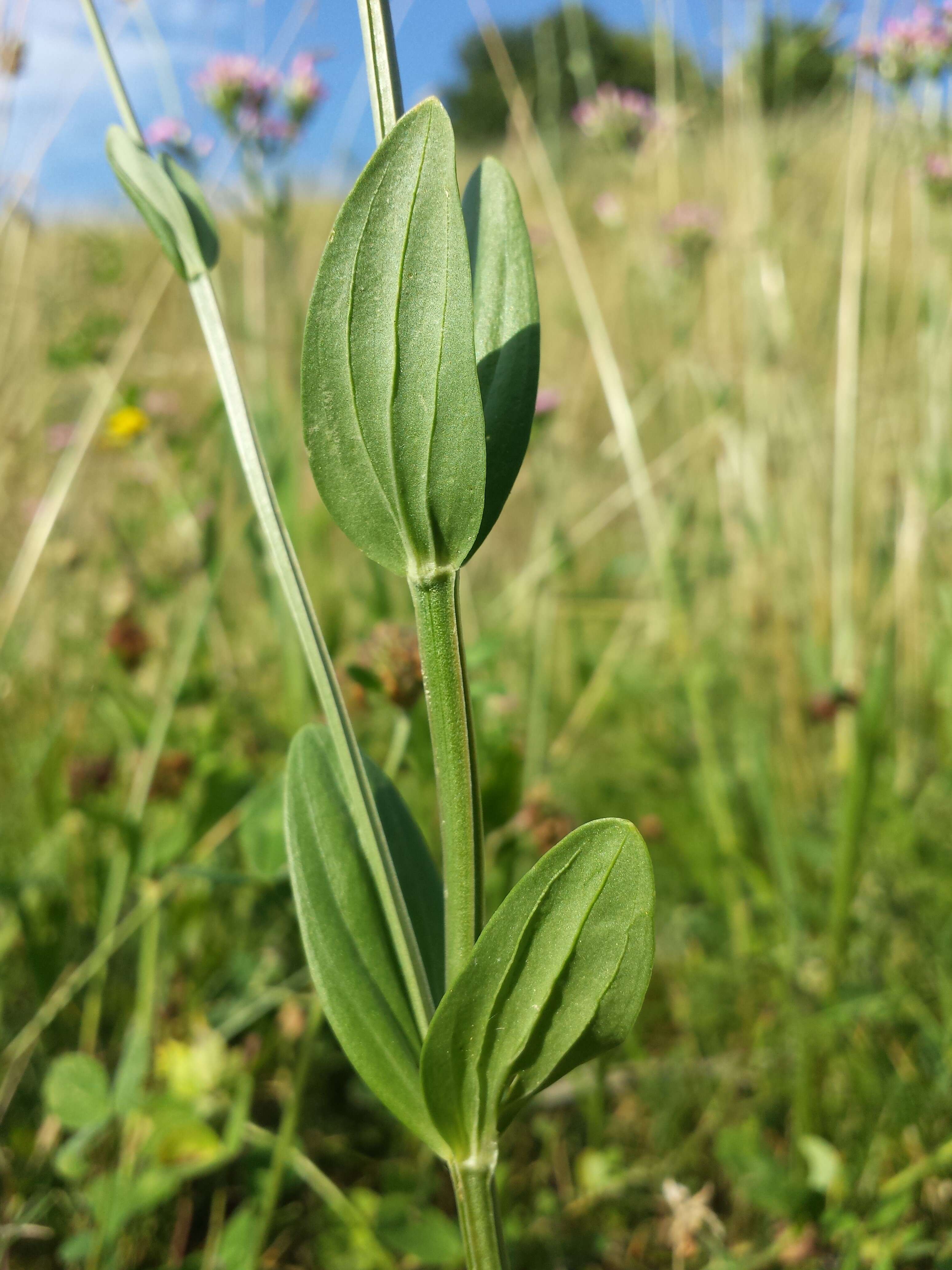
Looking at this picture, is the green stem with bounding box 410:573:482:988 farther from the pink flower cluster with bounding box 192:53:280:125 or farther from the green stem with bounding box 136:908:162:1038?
the pink flower cluster with bounding box 192:53:280:125

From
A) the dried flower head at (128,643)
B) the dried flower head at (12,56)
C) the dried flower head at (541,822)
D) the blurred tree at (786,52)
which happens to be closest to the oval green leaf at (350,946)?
the dried flower head at (541,822)

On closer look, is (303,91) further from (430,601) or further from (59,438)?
(430,601)

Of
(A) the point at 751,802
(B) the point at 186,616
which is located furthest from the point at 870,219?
(B) the point at 186,616

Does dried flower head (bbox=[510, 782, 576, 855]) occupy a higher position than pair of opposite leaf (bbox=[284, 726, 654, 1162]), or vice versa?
pair of opposite leaf (bbox=[284, 726, 654, 1162])

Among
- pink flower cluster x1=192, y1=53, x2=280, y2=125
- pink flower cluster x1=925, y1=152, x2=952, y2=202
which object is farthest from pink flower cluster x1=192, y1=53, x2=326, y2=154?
pink flower cluster x1=925, y1=152, x2=952, y2=202

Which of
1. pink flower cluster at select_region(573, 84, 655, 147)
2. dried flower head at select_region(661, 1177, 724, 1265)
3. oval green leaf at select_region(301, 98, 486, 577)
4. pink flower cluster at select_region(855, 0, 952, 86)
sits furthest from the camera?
pink flower cluster at select_region(573, 84, 655, 147)

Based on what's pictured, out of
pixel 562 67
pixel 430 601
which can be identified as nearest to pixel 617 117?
pixel 430 601

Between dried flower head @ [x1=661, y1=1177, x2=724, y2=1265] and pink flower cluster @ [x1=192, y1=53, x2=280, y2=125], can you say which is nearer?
dried flower head @ [x1=661, y1=1177, x2=724, y2=1265]
